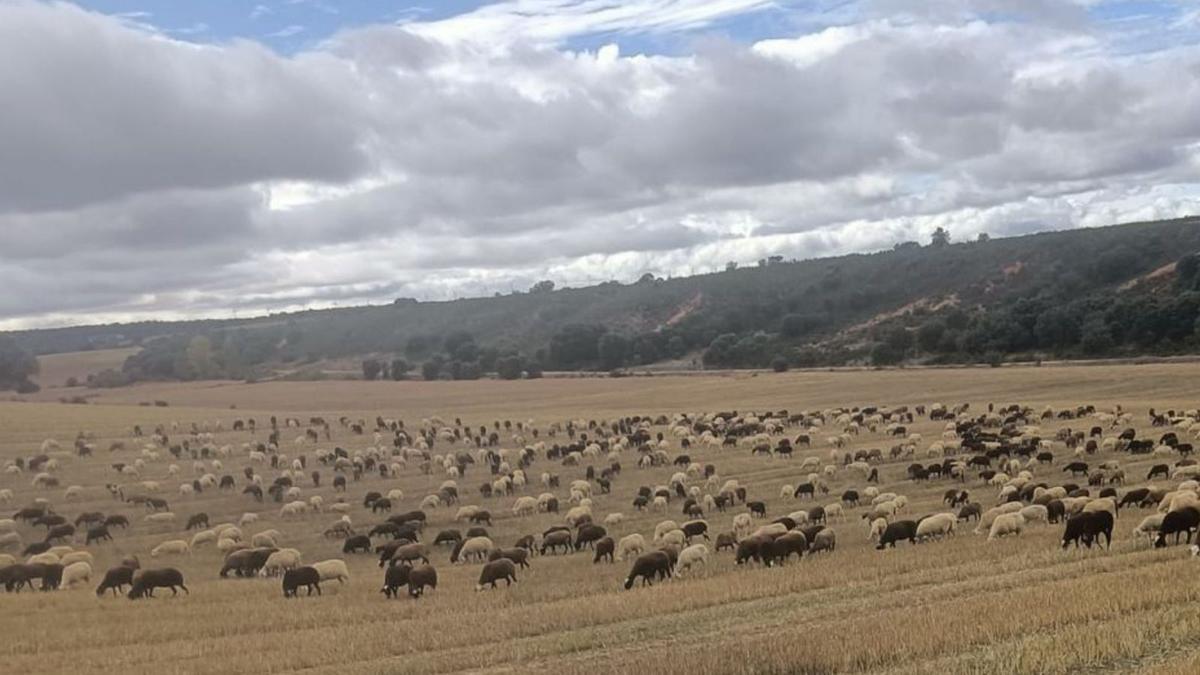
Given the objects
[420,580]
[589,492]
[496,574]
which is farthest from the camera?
[589,492]

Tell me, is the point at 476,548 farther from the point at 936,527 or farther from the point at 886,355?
the point at 886,355

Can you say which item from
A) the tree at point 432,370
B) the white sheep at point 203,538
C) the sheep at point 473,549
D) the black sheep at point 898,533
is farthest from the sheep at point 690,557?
the tree at point 432,370

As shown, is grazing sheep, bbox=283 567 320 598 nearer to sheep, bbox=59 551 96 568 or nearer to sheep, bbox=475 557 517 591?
sheep, bbox=475 557 517 591

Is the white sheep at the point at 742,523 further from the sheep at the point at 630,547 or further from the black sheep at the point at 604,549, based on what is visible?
the black sheep at the point at 604,549

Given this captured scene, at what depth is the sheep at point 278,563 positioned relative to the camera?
90.9 feet

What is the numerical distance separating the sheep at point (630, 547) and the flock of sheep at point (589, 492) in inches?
1.9

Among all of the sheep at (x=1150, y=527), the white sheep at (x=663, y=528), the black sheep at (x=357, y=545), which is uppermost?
the sheep at (x=1150, y=527)

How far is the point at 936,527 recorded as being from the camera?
26281mm

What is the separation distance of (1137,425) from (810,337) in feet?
248

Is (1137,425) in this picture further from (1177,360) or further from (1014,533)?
(1177,360)

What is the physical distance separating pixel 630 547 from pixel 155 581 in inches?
424

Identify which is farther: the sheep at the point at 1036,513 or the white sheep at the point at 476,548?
the white sheep at the point at 476,548

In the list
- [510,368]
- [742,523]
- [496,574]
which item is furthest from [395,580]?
[510,368]

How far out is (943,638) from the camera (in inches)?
529
